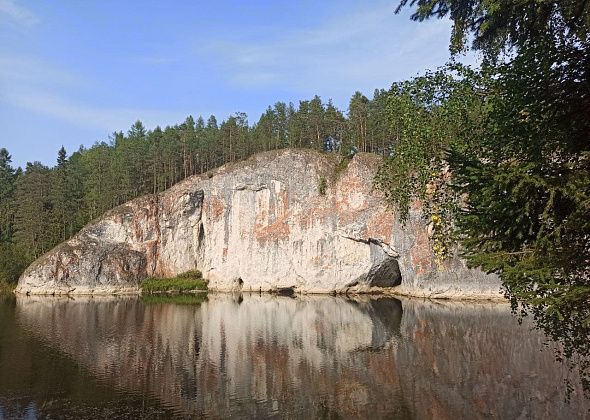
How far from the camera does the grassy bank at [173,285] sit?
184 ft

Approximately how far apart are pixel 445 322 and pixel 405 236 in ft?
53.7

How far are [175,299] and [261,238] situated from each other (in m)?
11.3

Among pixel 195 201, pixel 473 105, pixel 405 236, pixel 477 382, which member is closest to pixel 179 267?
pixel 195 201

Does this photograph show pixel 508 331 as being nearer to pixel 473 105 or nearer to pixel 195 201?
pixel 473 105

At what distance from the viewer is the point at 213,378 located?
746 inches

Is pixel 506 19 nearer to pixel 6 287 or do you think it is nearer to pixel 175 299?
pixel 175 299

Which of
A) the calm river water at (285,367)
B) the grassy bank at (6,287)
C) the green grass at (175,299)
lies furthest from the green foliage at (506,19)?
the grassy bank at (6,287)

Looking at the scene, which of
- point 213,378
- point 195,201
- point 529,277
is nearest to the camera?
point 529,277

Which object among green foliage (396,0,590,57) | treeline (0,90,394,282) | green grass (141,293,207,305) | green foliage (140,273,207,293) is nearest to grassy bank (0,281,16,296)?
treeline (0,90,394,282)

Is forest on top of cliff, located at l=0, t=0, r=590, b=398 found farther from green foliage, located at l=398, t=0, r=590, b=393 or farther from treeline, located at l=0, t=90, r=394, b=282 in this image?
treeline, located at l=0, t=90, r=394, b=282

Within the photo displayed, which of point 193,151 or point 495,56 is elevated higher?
point 193,151

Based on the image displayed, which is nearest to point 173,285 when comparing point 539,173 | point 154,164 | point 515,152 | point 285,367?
point 154,164

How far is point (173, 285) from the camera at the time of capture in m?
56.4

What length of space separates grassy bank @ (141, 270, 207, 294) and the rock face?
53.4 inches
